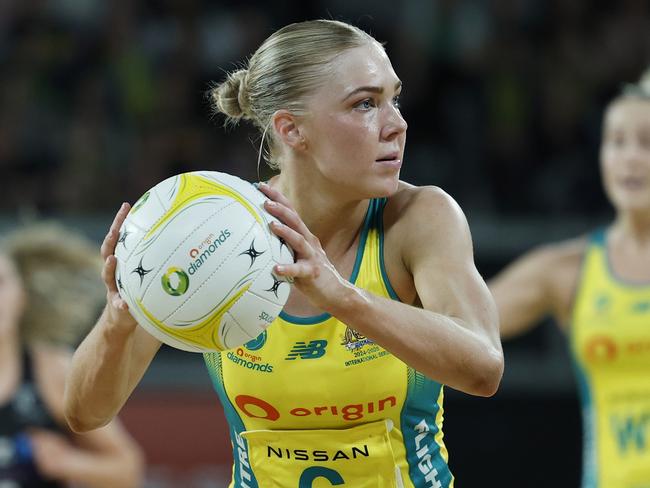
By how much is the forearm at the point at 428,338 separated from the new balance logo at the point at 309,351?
43 centimetres

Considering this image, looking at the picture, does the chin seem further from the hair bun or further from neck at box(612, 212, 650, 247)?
neck at box(612, 212, 650, 247)

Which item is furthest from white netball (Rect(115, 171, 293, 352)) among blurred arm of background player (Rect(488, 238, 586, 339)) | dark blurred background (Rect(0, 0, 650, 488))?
dark blurred background (Rect(0, 0, 650, 488))

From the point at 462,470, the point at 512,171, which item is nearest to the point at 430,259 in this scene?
the point at 462,470

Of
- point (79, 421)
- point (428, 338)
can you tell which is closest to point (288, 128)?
point (428, 338)

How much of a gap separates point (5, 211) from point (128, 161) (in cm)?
97

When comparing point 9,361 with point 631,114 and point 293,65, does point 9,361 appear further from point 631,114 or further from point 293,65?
point 631,114

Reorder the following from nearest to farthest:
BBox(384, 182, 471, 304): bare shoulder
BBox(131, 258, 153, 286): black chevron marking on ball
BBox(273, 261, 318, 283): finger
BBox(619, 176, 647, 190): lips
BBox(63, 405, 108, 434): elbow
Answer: BBox(273, 261, 318, 283): finger → BBox(131, 258, 153, 286): black chevron marking on ball → BBox(384, 182, 471, 304): bare shoulder → BBox(63, 405, 108, 434): elbow → BBox(619, 176, 647, 190): lips

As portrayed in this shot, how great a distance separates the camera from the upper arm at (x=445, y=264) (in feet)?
9.55

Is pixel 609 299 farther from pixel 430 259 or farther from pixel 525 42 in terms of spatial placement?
pixel 525 42

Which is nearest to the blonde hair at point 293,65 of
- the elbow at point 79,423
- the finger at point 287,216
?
the finger at point 287,216

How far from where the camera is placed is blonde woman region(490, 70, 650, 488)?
16.5 ft

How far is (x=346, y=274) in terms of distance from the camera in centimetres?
324


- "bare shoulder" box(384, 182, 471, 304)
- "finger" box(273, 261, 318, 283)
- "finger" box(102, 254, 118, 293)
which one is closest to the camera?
"finger" box(273, 261, 318, 283)

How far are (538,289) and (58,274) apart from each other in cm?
226
